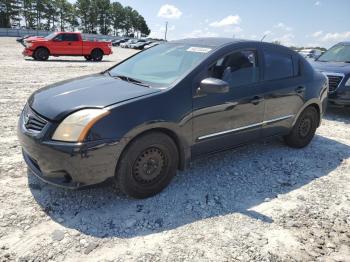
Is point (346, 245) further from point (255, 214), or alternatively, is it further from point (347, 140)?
point (347, 140)

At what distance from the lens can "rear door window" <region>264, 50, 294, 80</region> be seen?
4.50 meters

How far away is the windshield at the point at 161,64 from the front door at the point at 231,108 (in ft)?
0.88

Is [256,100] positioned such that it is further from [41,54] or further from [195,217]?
[41,54]

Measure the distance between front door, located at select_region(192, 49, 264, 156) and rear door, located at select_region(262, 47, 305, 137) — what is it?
18 cm

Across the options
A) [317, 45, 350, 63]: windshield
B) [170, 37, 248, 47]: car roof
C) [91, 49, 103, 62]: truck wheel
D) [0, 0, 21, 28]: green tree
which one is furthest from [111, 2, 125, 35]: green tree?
[170, 37, 248, 47]: car roof

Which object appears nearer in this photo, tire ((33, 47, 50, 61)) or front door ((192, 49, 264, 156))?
front door ((192, 49, 264, 156))

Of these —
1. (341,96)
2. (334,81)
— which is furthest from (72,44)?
(341,96)

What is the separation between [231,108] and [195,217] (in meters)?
1.38

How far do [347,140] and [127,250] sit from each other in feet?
15.8

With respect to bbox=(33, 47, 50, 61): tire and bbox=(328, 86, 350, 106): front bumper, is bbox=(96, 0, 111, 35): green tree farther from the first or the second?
bbox=(328, 86, 350, 106): front bumper

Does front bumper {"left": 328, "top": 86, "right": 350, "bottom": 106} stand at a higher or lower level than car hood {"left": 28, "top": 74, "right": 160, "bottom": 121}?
lower

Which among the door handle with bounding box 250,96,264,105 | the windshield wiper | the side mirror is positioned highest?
the side mirror

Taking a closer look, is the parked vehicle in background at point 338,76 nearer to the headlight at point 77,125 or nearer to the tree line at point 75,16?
the headlight at point 77,125

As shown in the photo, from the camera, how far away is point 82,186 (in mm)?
3105
